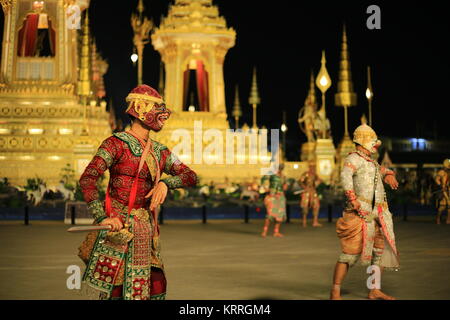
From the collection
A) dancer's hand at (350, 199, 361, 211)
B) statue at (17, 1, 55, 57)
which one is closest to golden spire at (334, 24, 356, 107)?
statue at (17, 1, 55, 57)

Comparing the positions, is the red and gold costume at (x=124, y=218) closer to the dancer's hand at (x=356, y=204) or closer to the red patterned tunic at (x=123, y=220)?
the red patterned tunic at (x=123, y=220)

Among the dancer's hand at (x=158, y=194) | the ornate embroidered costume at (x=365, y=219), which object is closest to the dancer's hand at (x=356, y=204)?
the ornate embroidered costume at (x=365, y=219)

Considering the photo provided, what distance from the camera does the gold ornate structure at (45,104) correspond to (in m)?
35.9

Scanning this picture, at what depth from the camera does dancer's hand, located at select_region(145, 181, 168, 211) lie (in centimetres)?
652

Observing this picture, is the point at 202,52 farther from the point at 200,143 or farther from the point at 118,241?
the point at 118,241

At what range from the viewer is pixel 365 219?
29.5ft

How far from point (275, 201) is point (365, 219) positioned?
8.95m

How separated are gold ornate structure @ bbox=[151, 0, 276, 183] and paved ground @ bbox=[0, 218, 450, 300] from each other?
15.7 m

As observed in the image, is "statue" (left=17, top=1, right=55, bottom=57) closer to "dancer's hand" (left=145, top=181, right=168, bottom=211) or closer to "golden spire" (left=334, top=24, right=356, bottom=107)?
"golden spire" (left=334, top=24, right=356, bottom=107)

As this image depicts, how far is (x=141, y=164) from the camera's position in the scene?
6582 millimetres

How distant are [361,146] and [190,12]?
2833 cm

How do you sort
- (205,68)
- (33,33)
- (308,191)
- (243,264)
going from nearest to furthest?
(243,264) < (308,191) < (205,68) < (33,33)

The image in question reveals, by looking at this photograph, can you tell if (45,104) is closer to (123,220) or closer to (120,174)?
(120,174)

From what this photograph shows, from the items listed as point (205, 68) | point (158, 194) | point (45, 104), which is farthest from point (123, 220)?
point (45, 104)
